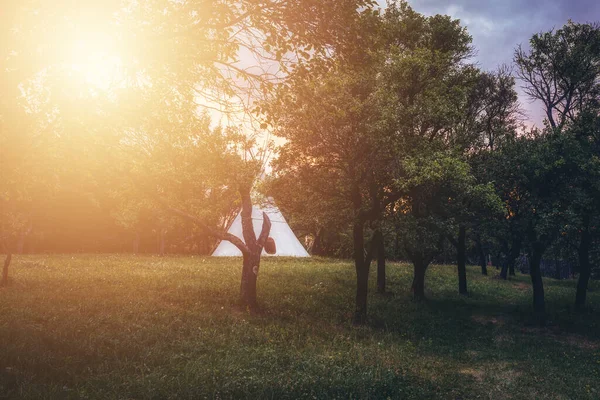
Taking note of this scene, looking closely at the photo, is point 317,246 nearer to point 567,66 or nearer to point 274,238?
point 274,238

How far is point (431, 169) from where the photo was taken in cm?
2045

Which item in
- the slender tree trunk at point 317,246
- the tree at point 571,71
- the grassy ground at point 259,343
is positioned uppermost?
the tree at point 571,71

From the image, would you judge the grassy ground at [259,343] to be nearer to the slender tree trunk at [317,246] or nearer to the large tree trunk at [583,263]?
the large tree trunk at [583,263]

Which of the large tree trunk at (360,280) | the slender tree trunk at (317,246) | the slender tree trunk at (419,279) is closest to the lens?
the large tree trunk at (360,280)

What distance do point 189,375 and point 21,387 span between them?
11.4 ft

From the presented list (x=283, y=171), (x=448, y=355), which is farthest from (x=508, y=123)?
(x=448, y=355)

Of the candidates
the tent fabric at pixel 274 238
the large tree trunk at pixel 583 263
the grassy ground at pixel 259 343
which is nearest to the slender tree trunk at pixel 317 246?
the tent fabric at pixel 274 238

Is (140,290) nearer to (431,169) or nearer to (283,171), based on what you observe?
(283,171)

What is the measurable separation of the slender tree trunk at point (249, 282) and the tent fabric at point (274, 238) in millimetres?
22737

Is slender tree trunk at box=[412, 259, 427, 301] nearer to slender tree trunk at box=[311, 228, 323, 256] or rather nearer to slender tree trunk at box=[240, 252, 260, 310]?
slender tree trunk at box=[240, 252, 260, 310]

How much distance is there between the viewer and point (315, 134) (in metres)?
20.6

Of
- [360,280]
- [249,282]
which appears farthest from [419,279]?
[249,282]

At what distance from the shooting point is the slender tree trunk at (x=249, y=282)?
1923 centimetres

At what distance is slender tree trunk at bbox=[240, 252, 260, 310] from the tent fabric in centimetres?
2274
